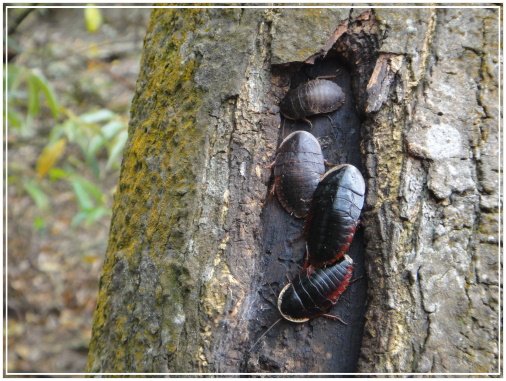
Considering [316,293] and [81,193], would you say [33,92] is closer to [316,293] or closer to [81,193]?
[81,193]

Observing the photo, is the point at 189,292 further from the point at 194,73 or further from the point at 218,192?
the point at 194,73

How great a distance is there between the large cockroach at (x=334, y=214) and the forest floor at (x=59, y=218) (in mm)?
2086

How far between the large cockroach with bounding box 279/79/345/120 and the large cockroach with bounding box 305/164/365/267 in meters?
0.23

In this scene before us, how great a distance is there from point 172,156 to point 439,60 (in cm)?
95

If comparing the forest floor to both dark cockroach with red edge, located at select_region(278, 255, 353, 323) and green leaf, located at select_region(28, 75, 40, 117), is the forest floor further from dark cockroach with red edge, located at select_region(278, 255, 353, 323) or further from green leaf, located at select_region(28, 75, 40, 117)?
dark cockroach with red edge, located at select_region(278, 255, 353, 323)

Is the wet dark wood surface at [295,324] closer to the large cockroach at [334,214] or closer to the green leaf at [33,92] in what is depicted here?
the large cockroach at [334,214]

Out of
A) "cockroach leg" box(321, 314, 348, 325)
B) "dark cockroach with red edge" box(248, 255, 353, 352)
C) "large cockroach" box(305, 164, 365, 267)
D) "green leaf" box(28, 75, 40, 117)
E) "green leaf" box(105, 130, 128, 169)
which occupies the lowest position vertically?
"cockroach leg" box(321, 314, 348, 325)

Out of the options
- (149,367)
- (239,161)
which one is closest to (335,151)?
(239,161)

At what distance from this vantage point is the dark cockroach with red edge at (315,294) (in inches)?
60.4

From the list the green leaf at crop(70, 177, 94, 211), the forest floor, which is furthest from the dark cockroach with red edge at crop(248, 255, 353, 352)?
the forest floor

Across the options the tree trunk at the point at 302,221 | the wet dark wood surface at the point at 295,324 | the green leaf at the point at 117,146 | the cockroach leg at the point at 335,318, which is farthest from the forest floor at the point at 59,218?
the cockroach leg at the point at 335,318

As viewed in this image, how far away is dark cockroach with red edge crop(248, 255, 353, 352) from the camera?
1535 mm

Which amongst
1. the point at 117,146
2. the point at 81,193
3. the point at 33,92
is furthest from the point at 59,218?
the point at 117,146

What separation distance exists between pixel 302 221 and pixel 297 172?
18 cm
